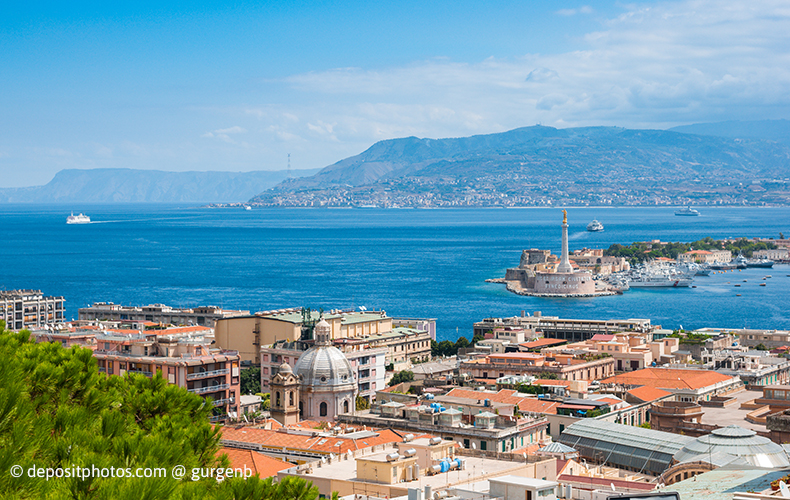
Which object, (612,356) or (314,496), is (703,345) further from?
(314,496)

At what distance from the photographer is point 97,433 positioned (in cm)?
902

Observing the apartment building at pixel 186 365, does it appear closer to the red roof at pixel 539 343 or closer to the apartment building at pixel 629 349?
the apartment building at pixel 629 349

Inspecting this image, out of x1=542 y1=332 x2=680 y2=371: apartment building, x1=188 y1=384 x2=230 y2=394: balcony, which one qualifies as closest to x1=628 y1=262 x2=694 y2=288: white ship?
x1=542 y1=332 x2=680 y2=371: apartment building

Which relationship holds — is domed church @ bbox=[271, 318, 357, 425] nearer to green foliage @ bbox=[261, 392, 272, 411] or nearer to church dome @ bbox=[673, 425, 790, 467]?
green foliage @ bbox=[261, 392, 272, 411]

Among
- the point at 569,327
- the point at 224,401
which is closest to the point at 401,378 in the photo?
the point at 224,401

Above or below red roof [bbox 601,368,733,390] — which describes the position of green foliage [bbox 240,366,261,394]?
below

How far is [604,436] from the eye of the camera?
30125 millimetres

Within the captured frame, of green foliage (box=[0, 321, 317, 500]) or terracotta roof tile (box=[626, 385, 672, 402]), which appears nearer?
green foliage (box=[0, 321, 317, 500])

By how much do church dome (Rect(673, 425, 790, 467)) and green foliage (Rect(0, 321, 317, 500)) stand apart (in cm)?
1521

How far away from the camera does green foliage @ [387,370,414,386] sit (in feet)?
148

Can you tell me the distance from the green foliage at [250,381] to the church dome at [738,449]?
2359 centimetres

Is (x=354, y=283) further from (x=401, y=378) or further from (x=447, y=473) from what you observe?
(x=447, y=473)

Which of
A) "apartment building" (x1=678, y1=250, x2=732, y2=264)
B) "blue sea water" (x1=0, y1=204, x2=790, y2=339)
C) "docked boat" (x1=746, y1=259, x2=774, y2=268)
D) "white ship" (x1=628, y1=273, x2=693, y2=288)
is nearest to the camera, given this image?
"blue sea water" (x1=0, y1=204, x2=790, y2=339)

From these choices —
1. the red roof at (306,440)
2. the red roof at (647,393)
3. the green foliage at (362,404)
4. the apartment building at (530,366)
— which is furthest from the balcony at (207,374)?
the red roof at (647,393)
